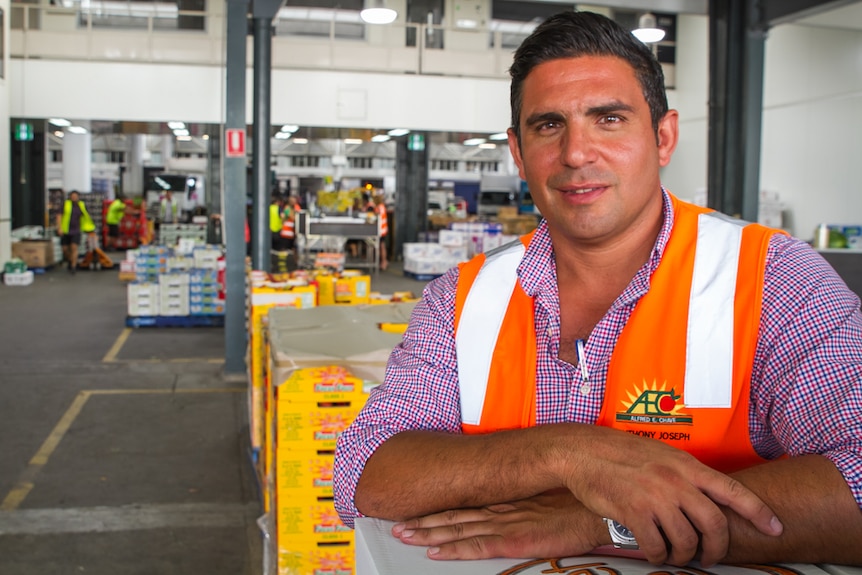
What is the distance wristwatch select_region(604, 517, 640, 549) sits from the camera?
1293mm

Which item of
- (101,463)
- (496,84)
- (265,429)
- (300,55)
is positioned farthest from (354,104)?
(265,429)

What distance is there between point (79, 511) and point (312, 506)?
Answer: 90.7 inches

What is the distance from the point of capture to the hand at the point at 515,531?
131 centimetres

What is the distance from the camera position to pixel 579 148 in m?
1.58

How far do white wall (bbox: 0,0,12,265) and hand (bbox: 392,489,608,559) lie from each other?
1794cm

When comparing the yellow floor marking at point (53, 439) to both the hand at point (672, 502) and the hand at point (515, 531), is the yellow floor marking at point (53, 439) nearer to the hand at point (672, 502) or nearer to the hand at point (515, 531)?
the hand at point (515, 531)

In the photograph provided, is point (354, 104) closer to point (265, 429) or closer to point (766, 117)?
point (766, 117)

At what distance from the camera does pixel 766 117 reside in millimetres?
16141

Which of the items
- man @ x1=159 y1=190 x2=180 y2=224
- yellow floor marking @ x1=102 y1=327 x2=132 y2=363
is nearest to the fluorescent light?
yellow floor marking @ x1=102 y1=327 x2=132 y2=363

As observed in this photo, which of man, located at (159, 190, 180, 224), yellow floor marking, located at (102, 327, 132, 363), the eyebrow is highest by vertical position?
man, located at (159, 190, 180, 224)

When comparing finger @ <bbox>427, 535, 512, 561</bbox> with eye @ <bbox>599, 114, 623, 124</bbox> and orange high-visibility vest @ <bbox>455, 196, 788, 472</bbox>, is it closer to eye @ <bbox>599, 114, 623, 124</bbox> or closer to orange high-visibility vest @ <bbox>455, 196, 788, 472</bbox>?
orange high-visibility vest @ <bbox>455, 196, 788, 472</bbox>

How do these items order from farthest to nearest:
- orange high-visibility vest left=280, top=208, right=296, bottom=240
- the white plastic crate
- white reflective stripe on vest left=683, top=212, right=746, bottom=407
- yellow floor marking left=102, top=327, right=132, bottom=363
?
orange high-visibility vest left=280, top=208, right=296, bottom=240
the white plastic crate
yellow floor marking left=102, top=327, right=132, bottom=363
white reflective stripe on vest left=683, top=212, right=746, bottom=407

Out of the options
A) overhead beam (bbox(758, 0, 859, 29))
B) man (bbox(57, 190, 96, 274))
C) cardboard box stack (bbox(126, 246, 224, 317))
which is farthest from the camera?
man (bbox(57, 190, 96, 274))

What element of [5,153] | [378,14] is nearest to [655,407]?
[378,14]
